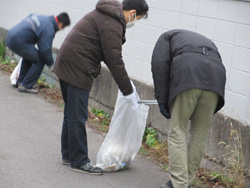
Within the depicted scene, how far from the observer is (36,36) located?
8477 millimetres

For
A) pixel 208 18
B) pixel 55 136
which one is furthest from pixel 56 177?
pixel 208 18

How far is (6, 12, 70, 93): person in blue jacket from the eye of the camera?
8.30 metres

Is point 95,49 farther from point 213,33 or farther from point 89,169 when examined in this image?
point 213,33

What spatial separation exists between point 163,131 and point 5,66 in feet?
16.8

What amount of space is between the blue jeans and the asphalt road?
1041mm

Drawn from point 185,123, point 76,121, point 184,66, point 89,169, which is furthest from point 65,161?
point 184,66

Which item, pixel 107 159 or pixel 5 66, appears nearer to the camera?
pixel 107 159

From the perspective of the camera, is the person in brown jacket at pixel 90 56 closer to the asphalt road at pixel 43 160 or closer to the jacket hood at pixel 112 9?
the jacket hood at pixel 112 9

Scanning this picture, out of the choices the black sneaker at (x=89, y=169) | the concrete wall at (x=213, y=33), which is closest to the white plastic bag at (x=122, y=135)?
the black sneaker at (x=89, y=169)

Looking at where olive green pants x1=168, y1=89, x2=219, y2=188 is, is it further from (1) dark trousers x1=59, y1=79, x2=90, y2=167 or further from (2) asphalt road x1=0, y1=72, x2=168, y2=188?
(1) dark trousers x1=59, y1=79, x2=90, y2=167

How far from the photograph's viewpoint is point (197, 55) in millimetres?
4664

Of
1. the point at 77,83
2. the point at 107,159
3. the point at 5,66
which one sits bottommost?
the point at 5,66

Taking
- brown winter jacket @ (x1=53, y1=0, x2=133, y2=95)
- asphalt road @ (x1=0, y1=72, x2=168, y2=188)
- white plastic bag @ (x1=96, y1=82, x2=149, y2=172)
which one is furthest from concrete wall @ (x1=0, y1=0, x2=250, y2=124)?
brown winter jacket @ (x1=53, y1=0, x2=133, y2=95)

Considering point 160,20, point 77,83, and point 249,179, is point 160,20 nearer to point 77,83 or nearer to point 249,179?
point 77,83
